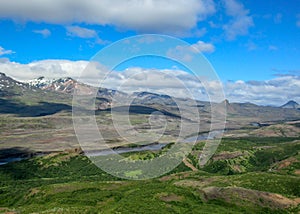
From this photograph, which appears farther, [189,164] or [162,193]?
[189,164]

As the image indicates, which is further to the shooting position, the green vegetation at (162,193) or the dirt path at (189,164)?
the dirt path at (189,164)

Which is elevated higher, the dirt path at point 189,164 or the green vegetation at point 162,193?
the green vegetation at point 162,193

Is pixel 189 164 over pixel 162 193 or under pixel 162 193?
under

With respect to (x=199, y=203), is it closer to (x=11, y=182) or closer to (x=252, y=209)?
(x=252, y=209)

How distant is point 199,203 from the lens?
78.8 meters

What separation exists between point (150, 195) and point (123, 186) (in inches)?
1111

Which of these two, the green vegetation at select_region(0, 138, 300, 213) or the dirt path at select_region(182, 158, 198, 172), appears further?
the dirt path at select_region(182, 158, 198, 172)

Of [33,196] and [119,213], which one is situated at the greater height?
[119,213]

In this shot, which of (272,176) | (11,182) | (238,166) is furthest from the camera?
(238,166)

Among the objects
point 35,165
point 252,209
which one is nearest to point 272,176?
point 252,209

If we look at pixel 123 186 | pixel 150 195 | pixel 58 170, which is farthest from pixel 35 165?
pixel 150 195

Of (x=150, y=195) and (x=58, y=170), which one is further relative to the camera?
(x=58, y=170)

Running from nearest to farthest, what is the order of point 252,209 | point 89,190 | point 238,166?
point 252,209 < point 89,190 < point 238,166

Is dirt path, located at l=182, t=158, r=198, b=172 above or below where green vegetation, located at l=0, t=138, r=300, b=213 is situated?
below
